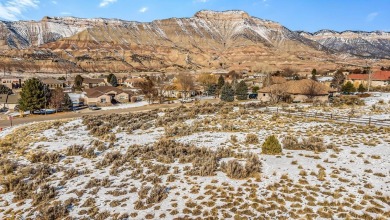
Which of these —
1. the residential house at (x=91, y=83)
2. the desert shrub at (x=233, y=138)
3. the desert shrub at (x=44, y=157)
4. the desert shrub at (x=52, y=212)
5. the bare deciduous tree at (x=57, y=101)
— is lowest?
the desert shrub at (x=52, y=212)

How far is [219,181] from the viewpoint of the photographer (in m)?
15.5

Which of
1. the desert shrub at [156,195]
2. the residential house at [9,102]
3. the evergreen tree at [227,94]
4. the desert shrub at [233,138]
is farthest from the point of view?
the evergreen tree at [227,94]

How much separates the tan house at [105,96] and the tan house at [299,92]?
38151mm

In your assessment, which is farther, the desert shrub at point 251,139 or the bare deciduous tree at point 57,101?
the bare deciduous tree at point 57,101

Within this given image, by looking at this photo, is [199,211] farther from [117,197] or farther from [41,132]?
[41,132]

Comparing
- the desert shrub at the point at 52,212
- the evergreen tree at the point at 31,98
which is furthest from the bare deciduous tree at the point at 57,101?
the desert shrub at the point at 52,212

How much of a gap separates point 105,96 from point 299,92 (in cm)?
Answer: 4545

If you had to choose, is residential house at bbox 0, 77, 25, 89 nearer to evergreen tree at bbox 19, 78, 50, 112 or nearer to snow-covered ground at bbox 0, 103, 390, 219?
evergreen tree at bbox 19, 78, 50, 112

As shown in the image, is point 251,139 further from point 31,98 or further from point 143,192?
point 31,98

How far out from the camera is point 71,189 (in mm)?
15625

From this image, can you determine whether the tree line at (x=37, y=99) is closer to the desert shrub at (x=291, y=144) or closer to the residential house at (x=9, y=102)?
the residential house at (x=9, y=102)

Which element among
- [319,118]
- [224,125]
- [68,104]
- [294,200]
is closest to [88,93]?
[68,104]

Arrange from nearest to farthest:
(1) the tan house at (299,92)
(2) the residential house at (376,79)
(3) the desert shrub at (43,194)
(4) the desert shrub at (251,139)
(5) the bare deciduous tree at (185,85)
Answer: (3) the desert shrub at (43,194) → (4) the desert shrub at (251,139) → (1) the tan house at (299,92) → (2) the residential house at (376,79) → (5) the bare deciduous tree at (185,85)

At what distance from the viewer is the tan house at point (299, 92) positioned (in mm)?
53894
